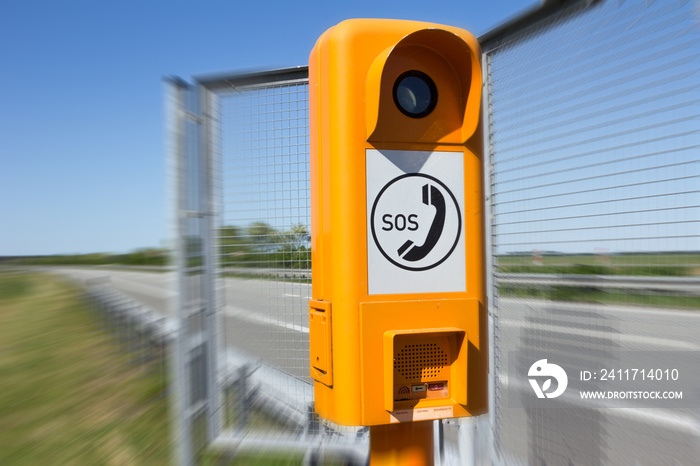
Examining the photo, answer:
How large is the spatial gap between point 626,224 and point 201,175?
92.2 inches

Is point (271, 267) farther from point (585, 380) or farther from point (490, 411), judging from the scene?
point (585, 380)

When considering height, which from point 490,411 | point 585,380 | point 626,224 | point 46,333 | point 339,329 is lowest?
point 46,333

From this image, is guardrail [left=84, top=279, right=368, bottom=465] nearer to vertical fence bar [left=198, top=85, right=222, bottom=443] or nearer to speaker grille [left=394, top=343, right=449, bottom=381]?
vertical fence bar [left=198, top=85, right=222, bottom=443]

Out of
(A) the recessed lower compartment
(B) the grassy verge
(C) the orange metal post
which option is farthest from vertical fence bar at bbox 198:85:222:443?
(A) the recessed lower compartment

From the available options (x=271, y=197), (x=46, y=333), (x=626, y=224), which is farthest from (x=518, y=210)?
(x=46, y=333)

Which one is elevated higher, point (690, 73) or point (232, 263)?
point (690, 73)

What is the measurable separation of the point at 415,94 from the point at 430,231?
560 mm

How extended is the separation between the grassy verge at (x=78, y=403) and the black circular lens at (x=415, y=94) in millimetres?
3475

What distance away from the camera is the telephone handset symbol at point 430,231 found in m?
2.30

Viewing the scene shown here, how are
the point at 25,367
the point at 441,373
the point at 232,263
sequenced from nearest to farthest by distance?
the point at 441,373
the point at 232,263
the point at 25,367

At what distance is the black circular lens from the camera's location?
2.33 metres

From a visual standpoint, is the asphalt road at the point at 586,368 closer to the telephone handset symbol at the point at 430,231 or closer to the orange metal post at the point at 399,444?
the orange metal post at the point at 399,444

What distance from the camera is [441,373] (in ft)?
7.72

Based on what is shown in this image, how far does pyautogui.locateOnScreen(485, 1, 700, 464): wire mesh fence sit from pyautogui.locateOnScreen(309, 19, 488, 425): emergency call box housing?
42 cm
